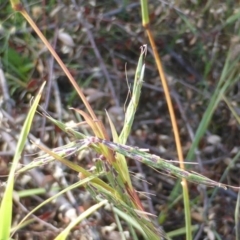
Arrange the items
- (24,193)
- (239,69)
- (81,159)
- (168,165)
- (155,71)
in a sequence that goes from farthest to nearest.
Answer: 1. (155,71)
2. (239,69)
3. (81,159)
4. (24,193)
5. (168,165)

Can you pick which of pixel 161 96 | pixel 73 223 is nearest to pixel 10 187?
pixel 73 223

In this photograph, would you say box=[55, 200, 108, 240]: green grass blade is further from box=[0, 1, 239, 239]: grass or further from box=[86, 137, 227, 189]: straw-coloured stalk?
box=[0, 1, 239, 239]: grass

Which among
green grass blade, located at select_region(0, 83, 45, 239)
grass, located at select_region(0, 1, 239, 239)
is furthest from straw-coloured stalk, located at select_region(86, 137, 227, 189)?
grass, located at select_region(0, 1, 239, 239)

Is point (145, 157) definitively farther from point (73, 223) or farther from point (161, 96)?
point (161, 96)

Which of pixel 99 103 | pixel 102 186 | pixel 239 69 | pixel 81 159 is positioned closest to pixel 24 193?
pixel 81 159

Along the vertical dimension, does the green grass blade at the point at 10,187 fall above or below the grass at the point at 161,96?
above

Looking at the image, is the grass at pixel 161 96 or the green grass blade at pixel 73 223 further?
the grass at pixel 161 96

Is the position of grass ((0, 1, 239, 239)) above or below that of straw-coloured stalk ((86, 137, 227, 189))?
below

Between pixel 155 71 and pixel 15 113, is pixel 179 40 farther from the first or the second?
pixel 15 113

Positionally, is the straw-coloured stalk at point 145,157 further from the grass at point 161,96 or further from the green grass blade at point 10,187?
the grass at point 161,96

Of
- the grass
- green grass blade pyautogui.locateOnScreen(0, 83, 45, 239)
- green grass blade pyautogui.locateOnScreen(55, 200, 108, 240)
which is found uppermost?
green grass blade pyautogui.locateOnScreen(0, 83, 45, 239)

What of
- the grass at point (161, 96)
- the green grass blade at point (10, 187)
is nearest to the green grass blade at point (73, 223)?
the green grass blade at point (10, 187)
